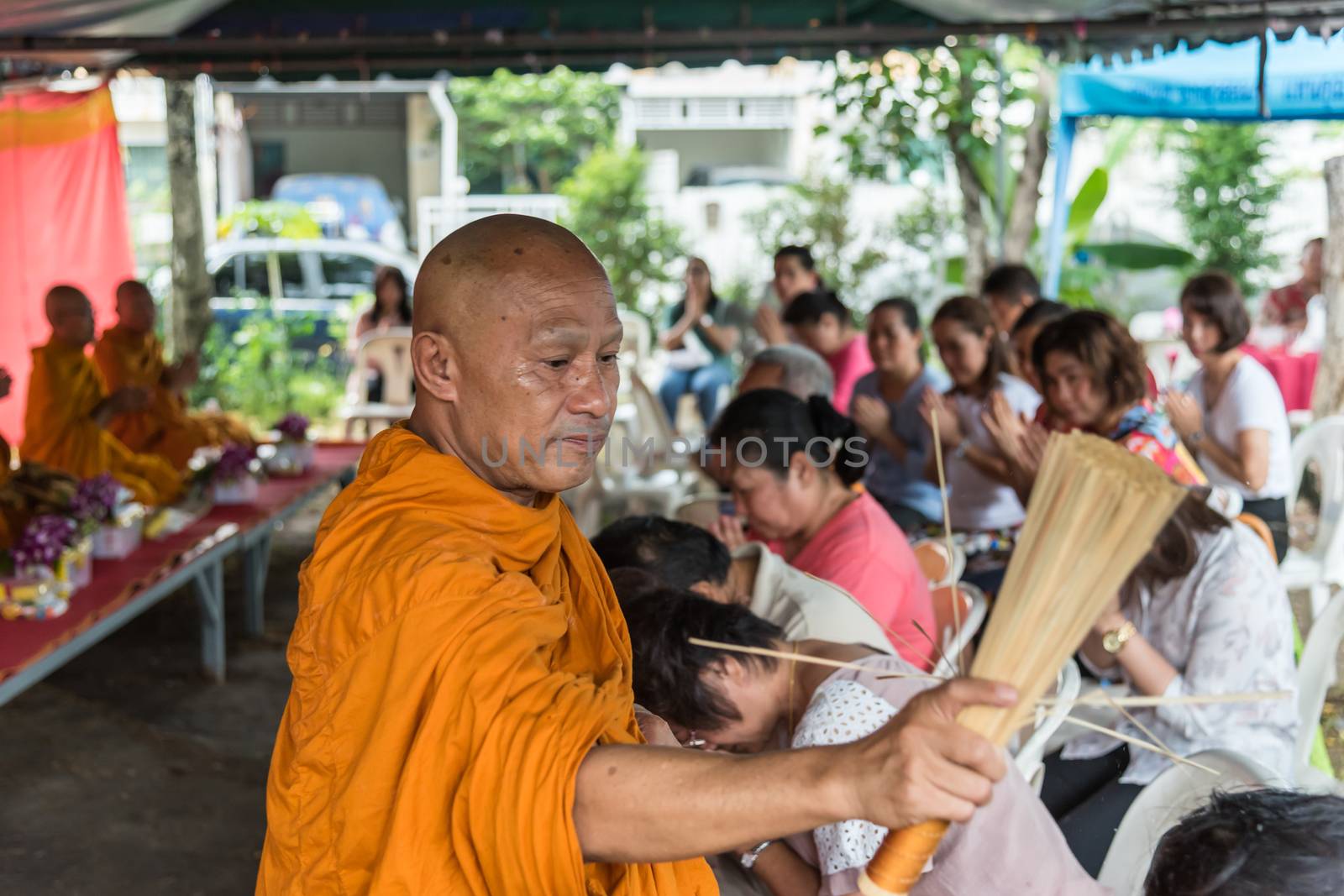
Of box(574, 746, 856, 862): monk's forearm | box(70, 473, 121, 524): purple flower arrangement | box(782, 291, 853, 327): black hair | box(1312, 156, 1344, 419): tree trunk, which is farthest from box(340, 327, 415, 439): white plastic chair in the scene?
box(574, 746, 856, 862): monk's forearm

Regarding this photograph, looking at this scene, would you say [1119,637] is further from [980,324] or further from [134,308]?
[134,308]

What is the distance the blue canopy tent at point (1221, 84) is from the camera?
495cm

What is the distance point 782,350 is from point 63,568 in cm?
231

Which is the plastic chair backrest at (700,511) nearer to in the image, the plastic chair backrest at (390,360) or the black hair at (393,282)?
the plastic chair backrest at (390,360)

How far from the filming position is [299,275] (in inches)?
468

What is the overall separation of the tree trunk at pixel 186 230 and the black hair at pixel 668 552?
6.26 meters

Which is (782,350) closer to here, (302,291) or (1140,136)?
(302,291)

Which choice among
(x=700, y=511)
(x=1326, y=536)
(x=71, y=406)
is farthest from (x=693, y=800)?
(x=71, y=406)

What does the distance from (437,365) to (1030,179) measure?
731 cm

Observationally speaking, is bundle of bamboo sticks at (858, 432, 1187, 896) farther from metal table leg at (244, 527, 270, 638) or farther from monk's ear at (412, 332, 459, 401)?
metal table leg at (244, 527, 270, 638)

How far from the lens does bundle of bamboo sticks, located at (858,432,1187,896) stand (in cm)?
106

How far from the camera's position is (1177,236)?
1329cm

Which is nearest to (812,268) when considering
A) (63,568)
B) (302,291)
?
(63,568)

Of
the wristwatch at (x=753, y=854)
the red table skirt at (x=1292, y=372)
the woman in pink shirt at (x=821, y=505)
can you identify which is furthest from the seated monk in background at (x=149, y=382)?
the red table skirt at (x=1292, y=372)
